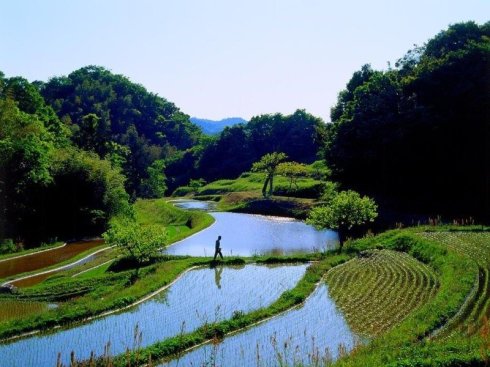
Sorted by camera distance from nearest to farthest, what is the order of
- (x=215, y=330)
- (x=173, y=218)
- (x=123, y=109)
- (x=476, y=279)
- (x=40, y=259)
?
1. (x=215, y=330)
2. (x=476, y=279)
3. (x=40, y=259)
4. (x=173, y=218)
5. (x=123, y=109)

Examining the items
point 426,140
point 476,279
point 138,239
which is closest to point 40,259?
point 138,239

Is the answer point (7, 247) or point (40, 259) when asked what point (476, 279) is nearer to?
point (40, 259)

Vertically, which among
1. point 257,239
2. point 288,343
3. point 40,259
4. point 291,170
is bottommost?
point 288,343

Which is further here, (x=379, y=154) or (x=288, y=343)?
(x=379, y=154)

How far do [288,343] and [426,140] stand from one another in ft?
128

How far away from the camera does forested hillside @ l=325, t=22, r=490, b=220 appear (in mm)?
47188

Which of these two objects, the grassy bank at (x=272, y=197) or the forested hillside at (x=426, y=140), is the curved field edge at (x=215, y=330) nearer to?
the forested hillside at (x=426, y=140)

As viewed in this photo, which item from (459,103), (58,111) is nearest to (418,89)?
(459,103)

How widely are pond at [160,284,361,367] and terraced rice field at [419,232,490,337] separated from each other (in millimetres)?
3544

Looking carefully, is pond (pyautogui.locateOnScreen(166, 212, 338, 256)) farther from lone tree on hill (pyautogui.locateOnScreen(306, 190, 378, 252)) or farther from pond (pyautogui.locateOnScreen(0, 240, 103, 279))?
pond (pyautogui.locateOnScreen(0, 240, 103, 279))

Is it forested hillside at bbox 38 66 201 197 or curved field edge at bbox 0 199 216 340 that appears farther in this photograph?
forested hillside at bbox 38 66 201 197

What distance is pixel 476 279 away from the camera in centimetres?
2128

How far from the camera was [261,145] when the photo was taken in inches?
4341

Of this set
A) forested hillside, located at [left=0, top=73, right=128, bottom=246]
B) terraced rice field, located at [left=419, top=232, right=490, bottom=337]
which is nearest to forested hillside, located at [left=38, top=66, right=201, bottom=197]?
forested hillside, located at [left=0, top=73, right=128, bottom=246]
